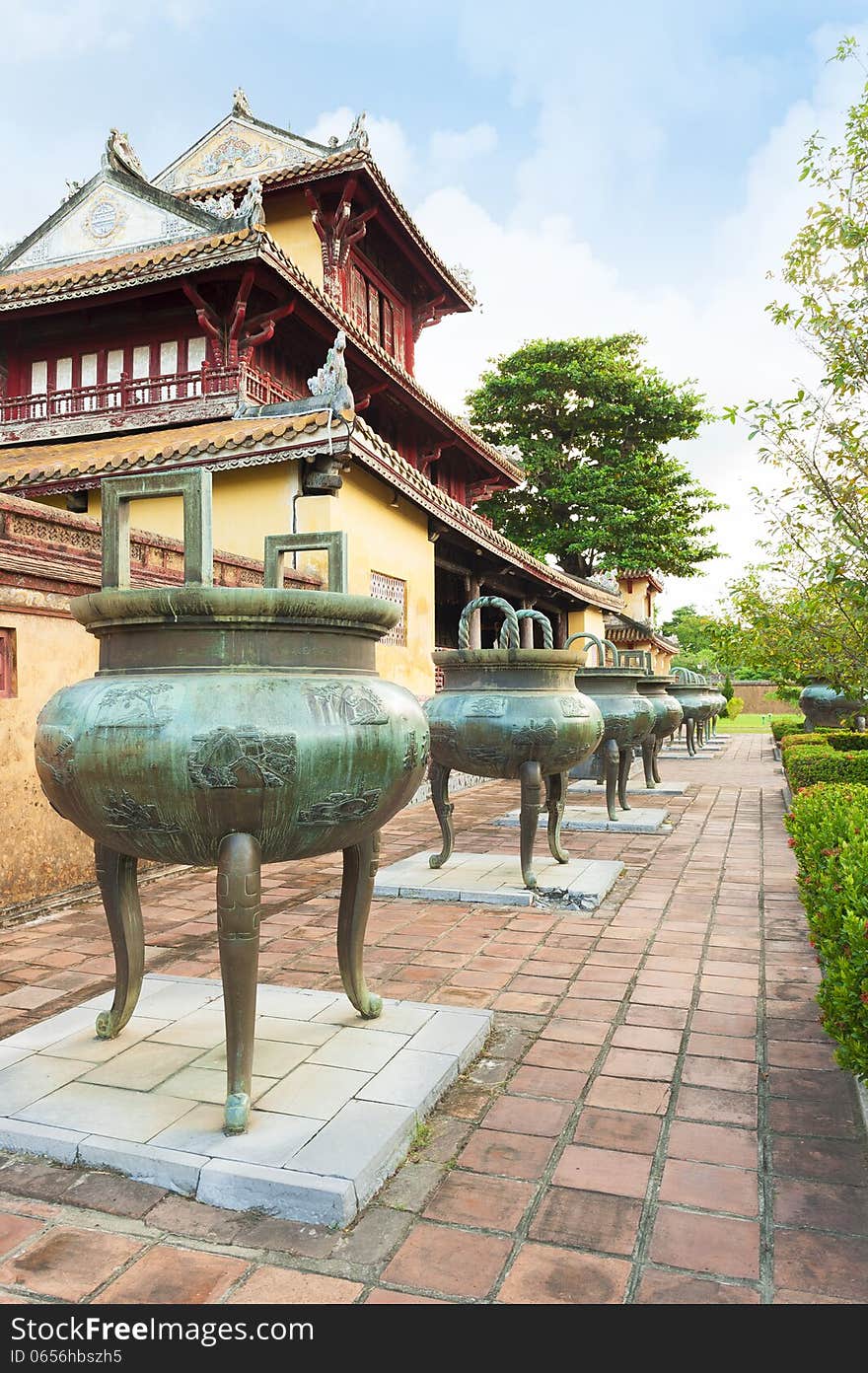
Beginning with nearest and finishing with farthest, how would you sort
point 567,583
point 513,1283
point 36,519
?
1. point 513,1283
2. point 36,519
3. point 567,583

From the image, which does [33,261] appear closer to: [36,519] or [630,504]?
[36,519]

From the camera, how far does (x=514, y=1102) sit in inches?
106

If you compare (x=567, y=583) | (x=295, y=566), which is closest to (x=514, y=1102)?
(x=295, y=566)

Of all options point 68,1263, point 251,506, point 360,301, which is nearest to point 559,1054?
point 68,1263

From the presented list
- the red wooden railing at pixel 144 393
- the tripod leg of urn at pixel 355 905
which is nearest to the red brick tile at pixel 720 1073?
the tripod leg of urn at pixel 355 905

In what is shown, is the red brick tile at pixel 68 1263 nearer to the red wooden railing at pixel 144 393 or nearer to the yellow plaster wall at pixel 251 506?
the yellow plaster wall at pixel 251 506

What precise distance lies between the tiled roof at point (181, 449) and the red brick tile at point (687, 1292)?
6740 mm

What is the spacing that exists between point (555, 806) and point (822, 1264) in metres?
4.09

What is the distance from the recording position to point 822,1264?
6.22ft

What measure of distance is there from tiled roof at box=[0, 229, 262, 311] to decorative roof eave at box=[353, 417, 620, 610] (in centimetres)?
223

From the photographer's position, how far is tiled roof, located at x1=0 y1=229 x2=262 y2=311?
9.01 m

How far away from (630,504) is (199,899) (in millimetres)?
20180

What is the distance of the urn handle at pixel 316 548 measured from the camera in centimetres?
299

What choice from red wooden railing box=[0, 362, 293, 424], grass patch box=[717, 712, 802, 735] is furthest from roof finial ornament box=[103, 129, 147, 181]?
grass patch box=[717, 712, 802, 735]
